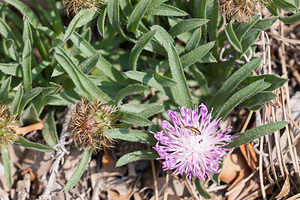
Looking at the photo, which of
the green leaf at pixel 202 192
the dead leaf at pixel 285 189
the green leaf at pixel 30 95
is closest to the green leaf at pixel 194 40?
the green leaf at pixel 202 192

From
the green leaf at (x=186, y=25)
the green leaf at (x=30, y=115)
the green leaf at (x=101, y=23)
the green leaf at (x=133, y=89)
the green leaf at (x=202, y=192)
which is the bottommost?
the green leaf at (x=202, y=192)

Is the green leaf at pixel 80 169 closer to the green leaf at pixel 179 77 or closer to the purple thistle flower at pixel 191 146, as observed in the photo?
the purple thistle flower at pixel 191 146

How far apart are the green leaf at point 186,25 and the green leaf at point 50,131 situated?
1.13 metres

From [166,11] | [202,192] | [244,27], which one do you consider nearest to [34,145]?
[202,192]

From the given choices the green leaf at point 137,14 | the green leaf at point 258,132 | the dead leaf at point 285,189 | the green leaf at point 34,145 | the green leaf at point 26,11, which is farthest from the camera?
the green leaf at point 26,11

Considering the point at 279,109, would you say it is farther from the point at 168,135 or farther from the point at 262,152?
the point at 168,135

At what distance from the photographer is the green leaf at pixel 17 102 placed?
2201 millimetres

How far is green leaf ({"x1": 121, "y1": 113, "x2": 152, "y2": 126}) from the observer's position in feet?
6.70

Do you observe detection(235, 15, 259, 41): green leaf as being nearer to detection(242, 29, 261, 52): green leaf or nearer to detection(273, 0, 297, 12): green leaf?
detection(242, 29, 261, 52): green leaf

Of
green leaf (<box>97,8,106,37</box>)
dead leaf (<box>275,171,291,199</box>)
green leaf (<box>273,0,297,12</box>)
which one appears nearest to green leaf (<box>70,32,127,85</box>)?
green leaf (<box>97,8,106,37</box>)

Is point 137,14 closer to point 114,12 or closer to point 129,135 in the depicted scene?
point 114,12

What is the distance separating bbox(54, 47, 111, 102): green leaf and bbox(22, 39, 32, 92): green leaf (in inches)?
11.8

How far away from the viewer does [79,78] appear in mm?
2146

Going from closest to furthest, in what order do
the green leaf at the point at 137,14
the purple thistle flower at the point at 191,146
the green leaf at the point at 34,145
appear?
1. the purple thistle flower at the point at 191,146
2. the green leaf at the point at 137,14
3. the green leaf at the point at 34,145
